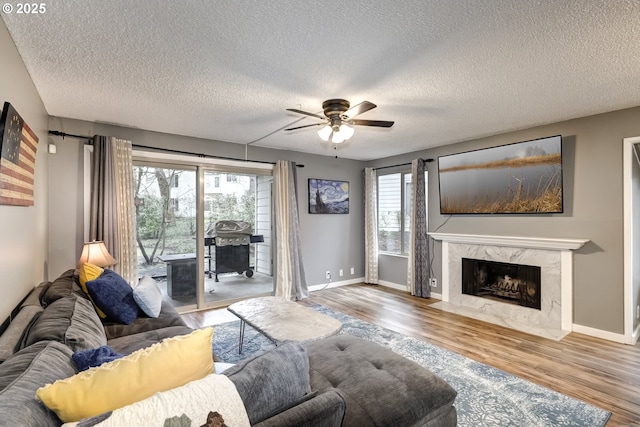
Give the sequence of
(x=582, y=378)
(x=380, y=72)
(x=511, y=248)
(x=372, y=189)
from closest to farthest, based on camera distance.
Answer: (x=380, y=72) < (x=582, y=378) < (x=511, y=248) < (x=372, y=189)

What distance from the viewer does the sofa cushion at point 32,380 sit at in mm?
805

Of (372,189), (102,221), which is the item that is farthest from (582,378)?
(102,221)

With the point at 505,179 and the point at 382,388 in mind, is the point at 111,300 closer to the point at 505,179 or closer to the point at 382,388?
the point at 382,388

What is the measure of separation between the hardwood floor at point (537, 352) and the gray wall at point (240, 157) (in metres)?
1.28

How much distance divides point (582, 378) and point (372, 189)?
4091 millimetres

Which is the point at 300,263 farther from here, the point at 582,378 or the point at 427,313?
the point at 582,378

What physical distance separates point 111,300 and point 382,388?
7.24ft

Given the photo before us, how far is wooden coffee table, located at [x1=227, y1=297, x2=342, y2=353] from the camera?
7.89ft

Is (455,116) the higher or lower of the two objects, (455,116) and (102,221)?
the higher

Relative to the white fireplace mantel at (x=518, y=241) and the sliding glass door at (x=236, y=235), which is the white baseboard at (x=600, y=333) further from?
the sliding glass door at (x=236, y=235)

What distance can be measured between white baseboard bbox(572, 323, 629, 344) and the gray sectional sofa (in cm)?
297

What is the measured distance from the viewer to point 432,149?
201 inches

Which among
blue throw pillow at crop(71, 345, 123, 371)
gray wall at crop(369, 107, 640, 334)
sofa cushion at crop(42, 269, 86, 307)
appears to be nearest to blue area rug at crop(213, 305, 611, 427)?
blue throw pillow at crop(71, 345, 123, 371)

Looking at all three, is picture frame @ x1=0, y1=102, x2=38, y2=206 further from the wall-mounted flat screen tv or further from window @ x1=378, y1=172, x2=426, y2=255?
window @ x1=378, y1=172, x2=426, y2=255
